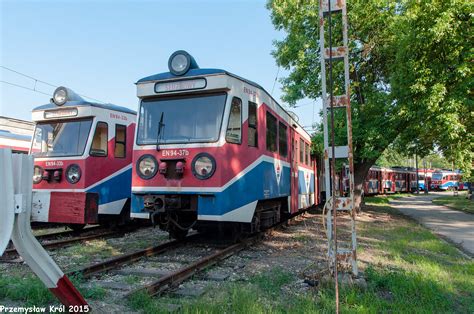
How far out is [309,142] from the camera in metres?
15.0

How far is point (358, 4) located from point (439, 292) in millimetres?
11645

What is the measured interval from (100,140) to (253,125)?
4.37 metres

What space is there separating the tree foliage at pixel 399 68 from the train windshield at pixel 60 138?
8.81m

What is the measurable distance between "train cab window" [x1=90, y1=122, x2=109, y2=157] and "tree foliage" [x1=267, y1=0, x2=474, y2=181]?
26.9 ft

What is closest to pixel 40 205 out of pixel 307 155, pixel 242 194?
pixel 242 194

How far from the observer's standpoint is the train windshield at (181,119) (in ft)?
23.4

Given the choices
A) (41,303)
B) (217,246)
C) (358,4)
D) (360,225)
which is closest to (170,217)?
(217,246)

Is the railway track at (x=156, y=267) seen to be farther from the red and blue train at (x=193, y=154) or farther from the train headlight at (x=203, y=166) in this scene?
the train headlight at (x=203, y=166)

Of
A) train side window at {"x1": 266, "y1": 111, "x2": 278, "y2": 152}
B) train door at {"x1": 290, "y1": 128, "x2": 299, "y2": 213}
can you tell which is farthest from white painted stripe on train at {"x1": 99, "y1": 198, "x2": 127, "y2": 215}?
train door at {"x1": 290, "y1": 128, "x2": 299, "y2": 213}

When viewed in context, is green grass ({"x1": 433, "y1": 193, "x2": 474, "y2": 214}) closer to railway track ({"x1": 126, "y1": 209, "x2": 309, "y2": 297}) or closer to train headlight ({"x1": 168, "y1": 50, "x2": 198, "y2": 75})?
railway track ({"x1": 126, "y1": 209, "x2": 309, "y2": 297})

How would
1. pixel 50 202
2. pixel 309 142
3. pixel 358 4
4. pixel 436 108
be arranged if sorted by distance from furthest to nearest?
pixel 309 142 → pixel 358 4 → pixel 436 108 → pixel 50 202

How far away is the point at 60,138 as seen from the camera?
9.90 metres

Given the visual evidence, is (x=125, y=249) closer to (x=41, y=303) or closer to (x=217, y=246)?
(x=217, y=246)

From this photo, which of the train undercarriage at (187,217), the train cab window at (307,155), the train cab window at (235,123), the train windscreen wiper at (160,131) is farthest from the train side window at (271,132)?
the train cab window at (307,155)
